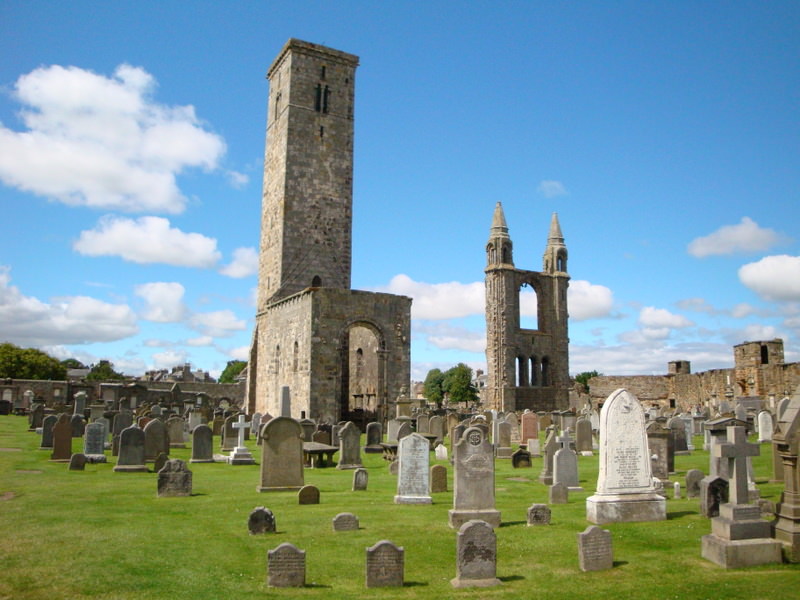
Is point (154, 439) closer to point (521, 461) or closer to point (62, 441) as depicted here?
point (62, 441)

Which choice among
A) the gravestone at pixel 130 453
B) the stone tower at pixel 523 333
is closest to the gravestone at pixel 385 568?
the gravestone at pixel 130 453

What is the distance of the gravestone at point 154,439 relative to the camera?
16469 millimetres

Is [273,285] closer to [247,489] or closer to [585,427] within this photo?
[585,427]

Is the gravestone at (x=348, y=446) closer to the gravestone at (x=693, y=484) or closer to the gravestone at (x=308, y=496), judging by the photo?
the gravestone at (x=308, y=496)

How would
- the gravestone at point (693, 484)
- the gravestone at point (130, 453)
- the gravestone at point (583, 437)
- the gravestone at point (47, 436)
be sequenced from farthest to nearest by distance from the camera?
1. the gravestone at point (47, 436)
2. the gravestone at point (583, 437)
3. the gravestone at point (130, 453)
4. the gravestone at point (693, 484)

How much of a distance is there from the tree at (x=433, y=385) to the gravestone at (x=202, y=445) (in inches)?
2919

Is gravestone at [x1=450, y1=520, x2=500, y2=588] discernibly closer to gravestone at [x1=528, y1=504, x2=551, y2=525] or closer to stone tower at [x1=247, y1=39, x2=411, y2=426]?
gravestone at [x1=528, y1=504, x2=551, y2=525]

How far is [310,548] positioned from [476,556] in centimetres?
229

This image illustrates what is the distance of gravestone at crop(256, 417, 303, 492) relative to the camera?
12242mm

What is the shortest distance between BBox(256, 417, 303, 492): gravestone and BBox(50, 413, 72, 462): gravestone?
7134 mm

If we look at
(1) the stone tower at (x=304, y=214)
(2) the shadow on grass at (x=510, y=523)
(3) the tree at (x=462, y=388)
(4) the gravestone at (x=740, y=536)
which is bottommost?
(2) the shadow on grass at (x=510, y=523)

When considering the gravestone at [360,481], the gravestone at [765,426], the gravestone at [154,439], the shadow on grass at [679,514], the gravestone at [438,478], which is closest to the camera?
the shadow on grass at [679,514]

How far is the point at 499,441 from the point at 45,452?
13.0 m

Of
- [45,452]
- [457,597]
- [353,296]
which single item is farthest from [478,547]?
[353,296]
